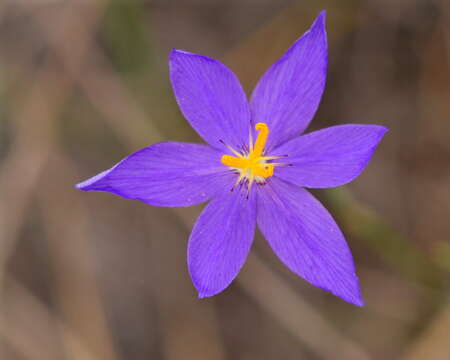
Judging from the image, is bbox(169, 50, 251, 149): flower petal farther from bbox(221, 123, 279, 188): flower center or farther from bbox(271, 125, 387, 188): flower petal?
bbox(271, 125, 387, 188): flower petal

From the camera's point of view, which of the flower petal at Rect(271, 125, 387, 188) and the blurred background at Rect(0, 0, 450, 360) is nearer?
the flower petal at Rect(271, 125, 387, 188)

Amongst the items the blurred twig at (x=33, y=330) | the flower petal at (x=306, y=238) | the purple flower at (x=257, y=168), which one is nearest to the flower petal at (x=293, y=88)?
the purple flower at (x=257, y=168)

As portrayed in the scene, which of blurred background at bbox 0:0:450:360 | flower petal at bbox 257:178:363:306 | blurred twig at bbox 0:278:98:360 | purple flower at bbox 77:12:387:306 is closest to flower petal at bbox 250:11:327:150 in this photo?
purple flower at bbox 77:12:387:306

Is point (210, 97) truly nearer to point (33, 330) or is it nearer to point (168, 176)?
point (168, 176)

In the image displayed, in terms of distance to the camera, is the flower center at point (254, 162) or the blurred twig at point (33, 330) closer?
the flower center at point (254, 162)

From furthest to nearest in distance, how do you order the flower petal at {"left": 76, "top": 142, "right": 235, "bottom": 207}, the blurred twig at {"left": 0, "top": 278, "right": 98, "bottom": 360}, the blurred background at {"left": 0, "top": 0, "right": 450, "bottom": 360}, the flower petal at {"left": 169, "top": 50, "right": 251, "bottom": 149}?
the blurred background at {"left": 0, "top": 0, "right": 450, "bottom": 360}
the blurred twig at {"left": 0, "top": 278, "right": 98, "bottom": 360}
the flower petal at {"left": 169, "top": 50, "right": 251, "bottom": 149}
the flower petal at {"left": 76, "top": 142, "right": 235, "bottom": 207}

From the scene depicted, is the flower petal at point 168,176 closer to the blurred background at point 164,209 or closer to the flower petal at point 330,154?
the flower petal at point 330,154
